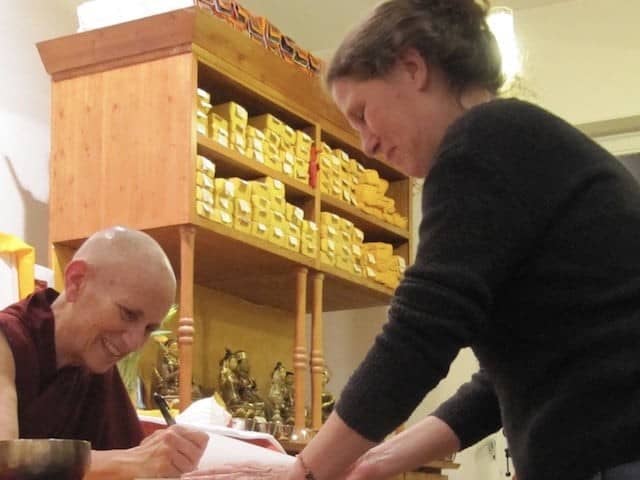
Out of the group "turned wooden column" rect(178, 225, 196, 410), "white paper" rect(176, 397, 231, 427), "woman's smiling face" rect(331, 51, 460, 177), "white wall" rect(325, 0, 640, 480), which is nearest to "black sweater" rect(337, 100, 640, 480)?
"woman's smiling face" rect(331, 51, 460, 177)

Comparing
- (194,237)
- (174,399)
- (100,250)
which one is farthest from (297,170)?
(100,250)

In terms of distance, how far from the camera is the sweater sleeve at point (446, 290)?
94 centimetres

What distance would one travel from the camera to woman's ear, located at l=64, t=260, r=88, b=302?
167 centimetres

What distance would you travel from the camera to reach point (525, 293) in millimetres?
962

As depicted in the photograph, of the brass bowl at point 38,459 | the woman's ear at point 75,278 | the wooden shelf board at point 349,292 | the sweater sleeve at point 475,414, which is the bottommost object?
the brass bowl at point 38,459

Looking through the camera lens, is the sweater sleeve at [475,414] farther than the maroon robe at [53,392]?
No

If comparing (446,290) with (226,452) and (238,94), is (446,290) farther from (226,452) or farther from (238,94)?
(238,94)

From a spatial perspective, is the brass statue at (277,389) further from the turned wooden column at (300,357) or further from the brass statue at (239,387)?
the turned wooden column at (300,357)

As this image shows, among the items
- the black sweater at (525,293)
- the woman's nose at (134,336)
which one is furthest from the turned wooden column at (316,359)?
the black sweater at (525,293)

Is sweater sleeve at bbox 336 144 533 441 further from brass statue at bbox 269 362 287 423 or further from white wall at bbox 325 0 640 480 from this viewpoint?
white wall at bbox 325 0 640 480

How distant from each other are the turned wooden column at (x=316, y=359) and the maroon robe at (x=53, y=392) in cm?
144

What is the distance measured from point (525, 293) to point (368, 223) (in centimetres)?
272

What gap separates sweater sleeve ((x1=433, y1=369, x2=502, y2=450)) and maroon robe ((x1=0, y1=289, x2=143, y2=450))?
712 millimetres

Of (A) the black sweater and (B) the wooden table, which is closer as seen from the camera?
(A) the black sweater
